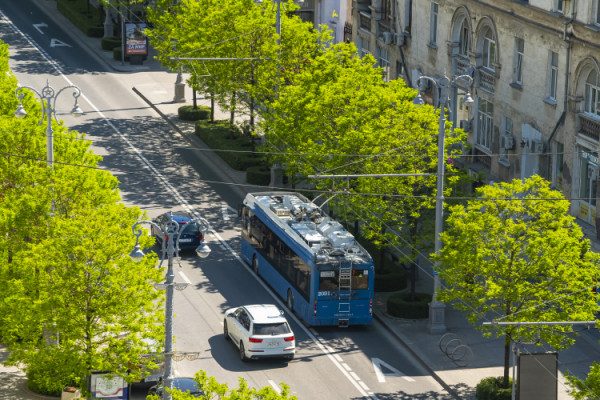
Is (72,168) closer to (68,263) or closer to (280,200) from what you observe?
(68,263)

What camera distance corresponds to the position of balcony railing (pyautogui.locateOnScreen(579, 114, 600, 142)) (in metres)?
56.1

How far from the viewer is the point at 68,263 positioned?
4175 cm

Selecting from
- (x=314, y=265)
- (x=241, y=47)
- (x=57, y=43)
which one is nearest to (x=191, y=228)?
(x=314, y=265)

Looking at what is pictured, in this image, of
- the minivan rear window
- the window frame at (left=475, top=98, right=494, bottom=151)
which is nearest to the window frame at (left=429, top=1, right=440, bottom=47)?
the window frame at (left=475, top=98, right=494, bottom=151)

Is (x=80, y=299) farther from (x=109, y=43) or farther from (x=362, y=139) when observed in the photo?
(x=109, y=43)

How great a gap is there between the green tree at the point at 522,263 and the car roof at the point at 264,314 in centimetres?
679

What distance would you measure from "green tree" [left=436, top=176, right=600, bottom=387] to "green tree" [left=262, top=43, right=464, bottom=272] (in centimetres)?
699

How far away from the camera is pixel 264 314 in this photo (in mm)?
49469

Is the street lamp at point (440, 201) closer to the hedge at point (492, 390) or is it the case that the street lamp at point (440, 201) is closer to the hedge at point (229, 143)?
the hedge at point (492, 390)

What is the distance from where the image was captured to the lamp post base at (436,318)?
52.8 meters

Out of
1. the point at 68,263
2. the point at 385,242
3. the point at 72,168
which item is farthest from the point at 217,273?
the point at 68,263

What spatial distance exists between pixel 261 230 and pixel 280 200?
174 centimetres

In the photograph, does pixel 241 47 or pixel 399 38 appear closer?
pixel 241 47

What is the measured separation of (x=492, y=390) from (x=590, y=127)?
15899 millimetres
